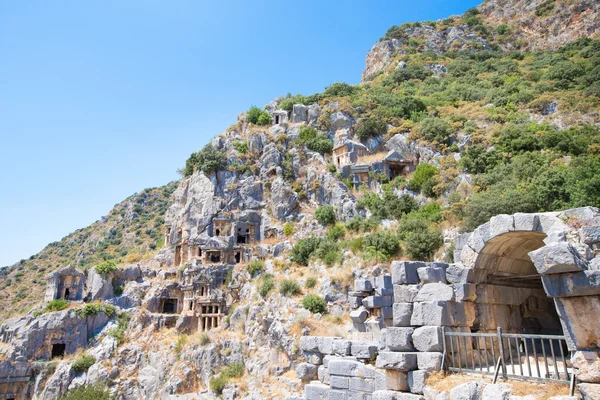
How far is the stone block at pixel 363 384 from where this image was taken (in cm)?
962

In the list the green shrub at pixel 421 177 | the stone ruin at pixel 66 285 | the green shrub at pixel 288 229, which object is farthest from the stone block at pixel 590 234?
the stone ruin at pixel 66 285

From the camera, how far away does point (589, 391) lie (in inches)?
231

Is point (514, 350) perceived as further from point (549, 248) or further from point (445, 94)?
point (445, 94)

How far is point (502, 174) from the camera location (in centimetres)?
2739

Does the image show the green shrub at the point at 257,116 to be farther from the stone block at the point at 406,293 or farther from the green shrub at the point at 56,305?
the stone block at the point at 406,293

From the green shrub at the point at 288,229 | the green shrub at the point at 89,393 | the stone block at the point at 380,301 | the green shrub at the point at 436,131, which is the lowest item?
the green shrub at the point at 89,393

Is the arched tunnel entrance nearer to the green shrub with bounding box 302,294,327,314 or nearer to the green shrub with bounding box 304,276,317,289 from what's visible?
the green shrub with bounding box 302,294,327,314

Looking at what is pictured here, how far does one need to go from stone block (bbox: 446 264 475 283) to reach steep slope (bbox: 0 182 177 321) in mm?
53858

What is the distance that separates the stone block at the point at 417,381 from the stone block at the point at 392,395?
10 centimetres

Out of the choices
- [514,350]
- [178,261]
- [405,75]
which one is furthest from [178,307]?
[405,75]

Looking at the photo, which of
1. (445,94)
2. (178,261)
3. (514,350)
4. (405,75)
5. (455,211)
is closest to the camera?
(514,350)

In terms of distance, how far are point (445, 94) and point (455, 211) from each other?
2401 centimetres

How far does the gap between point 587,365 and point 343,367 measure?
5.48 m

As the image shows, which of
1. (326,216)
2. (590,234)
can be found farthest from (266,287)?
(590,234)
